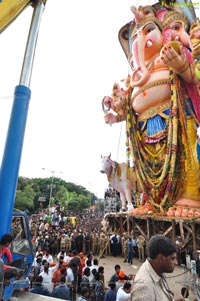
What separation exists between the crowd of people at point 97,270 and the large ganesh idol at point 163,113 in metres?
2.87

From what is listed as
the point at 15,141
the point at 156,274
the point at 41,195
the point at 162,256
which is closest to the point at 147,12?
the point at 15,141

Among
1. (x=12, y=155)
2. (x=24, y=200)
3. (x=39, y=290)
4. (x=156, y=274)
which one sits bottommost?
(x=39, y=290)

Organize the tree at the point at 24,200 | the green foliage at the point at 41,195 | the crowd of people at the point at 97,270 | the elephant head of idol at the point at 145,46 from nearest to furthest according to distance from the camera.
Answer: the crowd of people at the point at 97,270 → the elephant head of idol at the point at 145,46 → the tree at the point at 24,200 → the green foliage at the point at 41,195

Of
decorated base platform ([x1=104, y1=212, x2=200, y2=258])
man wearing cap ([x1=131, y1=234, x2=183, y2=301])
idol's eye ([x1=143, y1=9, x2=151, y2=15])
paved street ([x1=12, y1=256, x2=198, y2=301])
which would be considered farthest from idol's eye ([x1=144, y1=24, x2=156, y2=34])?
A: man wearing cap ([x1=131, y1=234, x2=183, y2=301])

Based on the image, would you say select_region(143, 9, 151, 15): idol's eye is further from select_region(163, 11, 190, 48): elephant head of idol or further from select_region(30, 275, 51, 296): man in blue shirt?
select_region(30, 275, 51, 296): man in blue shirt

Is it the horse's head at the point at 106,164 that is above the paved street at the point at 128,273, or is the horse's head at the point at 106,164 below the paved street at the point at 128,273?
above

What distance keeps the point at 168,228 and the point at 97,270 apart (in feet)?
15.0

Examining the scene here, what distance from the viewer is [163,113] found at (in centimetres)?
1104

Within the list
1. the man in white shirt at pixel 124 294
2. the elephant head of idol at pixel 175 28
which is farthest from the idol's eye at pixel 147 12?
the man in white shirt at pixel 124 294

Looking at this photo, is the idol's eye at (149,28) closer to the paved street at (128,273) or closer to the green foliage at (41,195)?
the paved street at (128,273)

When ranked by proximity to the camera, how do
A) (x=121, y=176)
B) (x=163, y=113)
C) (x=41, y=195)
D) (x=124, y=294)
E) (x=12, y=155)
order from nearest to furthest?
(x=12, y=155)
(x=124, y=294)
(x=163, y=113)
(x=121, y=176)
(x=41, y=195)

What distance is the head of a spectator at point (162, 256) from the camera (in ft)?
5.48

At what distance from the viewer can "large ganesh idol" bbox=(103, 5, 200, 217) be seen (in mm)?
9781

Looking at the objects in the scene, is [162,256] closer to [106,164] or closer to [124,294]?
[124,294]
